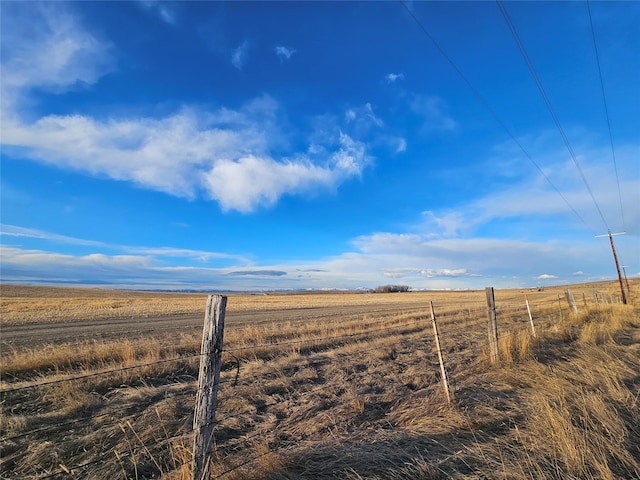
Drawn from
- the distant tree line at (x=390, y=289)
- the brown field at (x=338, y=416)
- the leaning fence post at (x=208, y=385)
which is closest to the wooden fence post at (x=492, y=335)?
the brown field at (x=338, y=416)

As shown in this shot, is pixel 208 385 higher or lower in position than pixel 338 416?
higher

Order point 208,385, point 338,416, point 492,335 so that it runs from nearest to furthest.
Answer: point 208,385 < point 338,416 < point 492,335

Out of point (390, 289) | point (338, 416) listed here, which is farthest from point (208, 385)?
point (390, 289)

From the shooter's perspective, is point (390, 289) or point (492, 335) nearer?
point (492, 335)

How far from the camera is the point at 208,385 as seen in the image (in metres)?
3.46

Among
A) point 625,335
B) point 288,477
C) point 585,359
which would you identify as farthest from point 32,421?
point 625,335

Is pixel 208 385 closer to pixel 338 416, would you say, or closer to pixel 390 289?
pixel 338 416

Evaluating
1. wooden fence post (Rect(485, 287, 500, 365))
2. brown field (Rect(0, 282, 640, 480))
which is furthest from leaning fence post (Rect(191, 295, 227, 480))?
wooden fence post (Rect(485, 287, 500, 365))

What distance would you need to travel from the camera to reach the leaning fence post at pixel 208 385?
132 inches

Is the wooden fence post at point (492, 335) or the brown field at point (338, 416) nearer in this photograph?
the brown field at point (338, 416)

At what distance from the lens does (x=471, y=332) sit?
1578cm

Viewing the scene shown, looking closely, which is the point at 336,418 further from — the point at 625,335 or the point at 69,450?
the point at 625,335

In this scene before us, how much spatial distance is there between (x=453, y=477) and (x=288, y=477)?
5.43 ft

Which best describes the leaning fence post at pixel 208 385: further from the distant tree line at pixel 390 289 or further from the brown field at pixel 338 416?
the distant tree line at pixel 390 289
